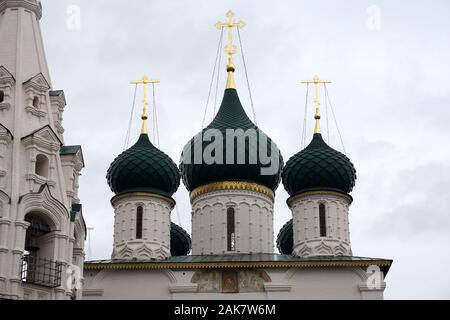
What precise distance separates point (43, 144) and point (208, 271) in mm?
7328

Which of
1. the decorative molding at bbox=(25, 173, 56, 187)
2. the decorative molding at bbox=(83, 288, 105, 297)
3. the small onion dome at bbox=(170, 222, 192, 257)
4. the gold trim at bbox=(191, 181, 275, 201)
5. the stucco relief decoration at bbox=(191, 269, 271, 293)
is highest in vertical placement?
the gold trim at bbox=(191, 181, 275, 201)

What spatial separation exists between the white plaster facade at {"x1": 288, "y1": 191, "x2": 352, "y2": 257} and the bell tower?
828 centimetres

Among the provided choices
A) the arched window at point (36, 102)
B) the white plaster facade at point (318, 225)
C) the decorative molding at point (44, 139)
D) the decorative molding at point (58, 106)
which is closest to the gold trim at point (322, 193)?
the white plaster facade at point (318, 225)

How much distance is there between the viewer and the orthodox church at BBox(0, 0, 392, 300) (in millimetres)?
18969

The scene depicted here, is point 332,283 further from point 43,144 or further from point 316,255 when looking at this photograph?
point 43,144

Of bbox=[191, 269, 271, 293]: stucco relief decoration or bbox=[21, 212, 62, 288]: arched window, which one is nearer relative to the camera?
bbox=[21, 212, 62, 288]: arched window

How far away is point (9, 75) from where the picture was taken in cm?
2003

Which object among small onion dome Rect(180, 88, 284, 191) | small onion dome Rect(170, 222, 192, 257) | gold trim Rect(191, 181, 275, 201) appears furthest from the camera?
small onion dome Rect(170, 222, 192, 257)

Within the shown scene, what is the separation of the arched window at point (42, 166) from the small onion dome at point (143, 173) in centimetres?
786

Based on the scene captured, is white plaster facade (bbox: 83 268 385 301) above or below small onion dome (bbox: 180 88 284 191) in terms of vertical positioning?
below

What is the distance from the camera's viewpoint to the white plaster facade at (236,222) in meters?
27.0

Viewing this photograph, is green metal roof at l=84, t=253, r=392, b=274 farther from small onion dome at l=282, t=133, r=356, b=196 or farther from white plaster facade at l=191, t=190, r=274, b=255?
small onion dome at l=282, t=133, r=356, b=196

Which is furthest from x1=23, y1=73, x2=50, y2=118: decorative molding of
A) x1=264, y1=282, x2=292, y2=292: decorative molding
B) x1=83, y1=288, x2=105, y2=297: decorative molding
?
x1=264, y1=282, x2=292, y2=292: decorative molding

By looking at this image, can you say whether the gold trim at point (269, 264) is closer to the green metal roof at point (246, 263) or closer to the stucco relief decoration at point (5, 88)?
the green metal roof at point (246, 263)
